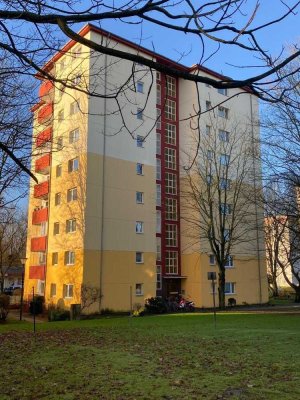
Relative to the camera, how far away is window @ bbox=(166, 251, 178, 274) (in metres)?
40.8

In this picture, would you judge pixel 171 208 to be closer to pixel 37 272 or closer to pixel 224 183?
pixel 224 183

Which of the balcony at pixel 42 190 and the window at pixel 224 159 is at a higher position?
the window at pixel 224 159

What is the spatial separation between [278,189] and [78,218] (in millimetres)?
15958

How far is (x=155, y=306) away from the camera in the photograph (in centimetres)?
3438

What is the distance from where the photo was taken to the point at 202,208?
126 feet

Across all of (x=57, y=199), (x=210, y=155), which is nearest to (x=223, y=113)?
(x=210, y=155)

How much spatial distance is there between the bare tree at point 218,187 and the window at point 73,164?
9.70m

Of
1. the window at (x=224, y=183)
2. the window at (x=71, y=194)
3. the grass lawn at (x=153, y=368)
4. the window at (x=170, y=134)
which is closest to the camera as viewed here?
the grass lawn at (x=153, y=368)

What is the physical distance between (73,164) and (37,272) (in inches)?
414

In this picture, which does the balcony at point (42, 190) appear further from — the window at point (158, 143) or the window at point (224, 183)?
the window at point (224, 183)

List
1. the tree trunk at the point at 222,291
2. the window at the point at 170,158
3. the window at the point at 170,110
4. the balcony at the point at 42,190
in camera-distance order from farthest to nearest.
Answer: the window at the point at 170,110, the window at the point at 170,158, the balcony at the point at 42,190, the tree trunk at the point at 222,291

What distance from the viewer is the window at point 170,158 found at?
4244 cm

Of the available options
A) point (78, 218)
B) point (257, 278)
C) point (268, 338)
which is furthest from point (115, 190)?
point (268, 338)

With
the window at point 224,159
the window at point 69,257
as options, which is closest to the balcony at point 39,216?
the window at point 69,257
